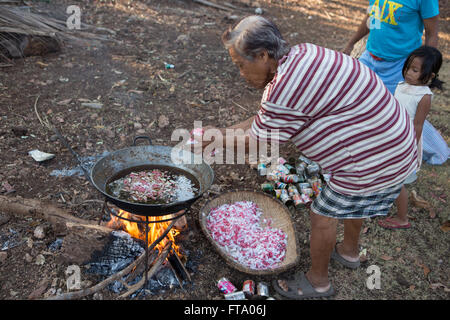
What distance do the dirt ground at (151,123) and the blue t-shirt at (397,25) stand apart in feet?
5.56

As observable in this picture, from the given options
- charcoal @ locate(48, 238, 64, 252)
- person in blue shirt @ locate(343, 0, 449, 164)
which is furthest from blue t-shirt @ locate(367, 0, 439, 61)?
charcoal @ locate(48, 238, 64, 252)

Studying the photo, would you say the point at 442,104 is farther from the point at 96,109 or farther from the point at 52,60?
the point at 52,60

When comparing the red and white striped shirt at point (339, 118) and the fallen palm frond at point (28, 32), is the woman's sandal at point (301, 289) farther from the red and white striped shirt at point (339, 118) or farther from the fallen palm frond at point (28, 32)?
the fallen palm frond at point (28, 32)

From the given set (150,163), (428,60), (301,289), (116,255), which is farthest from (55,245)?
(428,60)

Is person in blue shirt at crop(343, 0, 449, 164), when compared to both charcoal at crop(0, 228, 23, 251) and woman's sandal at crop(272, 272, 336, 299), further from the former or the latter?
charcoal at crop(0, 228, 23, 251)

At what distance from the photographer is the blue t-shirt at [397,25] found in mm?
3566

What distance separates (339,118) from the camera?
2.23 m

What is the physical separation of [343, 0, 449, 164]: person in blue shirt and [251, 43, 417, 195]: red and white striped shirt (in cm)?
179

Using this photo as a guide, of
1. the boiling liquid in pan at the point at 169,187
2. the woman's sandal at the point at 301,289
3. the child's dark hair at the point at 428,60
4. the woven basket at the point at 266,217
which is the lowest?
the woman's sandal at the point at 301,289

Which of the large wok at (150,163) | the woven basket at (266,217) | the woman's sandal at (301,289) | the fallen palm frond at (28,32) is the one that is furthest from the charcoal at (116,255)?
the fallen palm frond at (28,32)

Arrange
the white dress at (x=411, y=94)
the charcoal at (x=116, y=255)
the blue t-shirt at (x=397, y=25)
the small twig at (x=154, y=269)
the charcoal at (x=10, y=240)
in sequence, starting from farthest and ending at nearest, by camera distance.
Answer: the blue t-shirt at (x=397, y=25), the white dress at (x=411, y=94), the charcoal at (x=10, y=240), the charcoal at (x=116, y=255), the small twig at (x=154, y=269)

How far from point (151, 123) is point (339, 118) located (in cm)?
336

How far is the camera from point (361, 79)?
2.20 meters

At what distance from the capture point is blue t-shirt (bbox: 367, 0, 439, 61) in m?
3.57
